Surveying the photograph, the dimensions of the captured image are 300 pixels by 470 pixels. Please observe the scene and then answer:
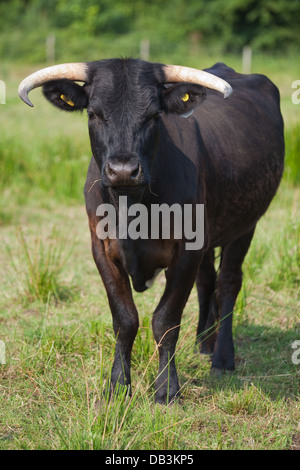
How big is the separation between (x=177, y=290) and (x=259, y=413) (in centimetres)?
77

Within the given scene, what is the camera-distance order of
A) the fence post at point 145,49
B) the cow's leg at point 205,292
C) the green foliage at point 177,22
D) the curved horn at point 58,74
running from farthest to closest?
the green foliage at point 177,22 < the fence post at point 145,49 < the cow's leg at point 205,292 < the curved horn at point 58,74

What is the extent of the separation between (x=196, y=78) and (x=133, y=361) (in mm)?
1661

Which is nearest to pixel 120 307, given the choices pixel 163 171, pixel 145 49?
pixel 163 171

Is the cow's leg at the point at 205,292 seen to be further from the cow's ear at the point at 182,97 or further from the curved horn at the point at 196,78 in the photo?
the curved horn at the point at 196,78

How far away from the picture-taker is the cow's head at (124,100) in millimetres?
3221

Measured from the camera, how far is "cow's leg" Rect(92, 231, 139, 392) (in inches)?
147

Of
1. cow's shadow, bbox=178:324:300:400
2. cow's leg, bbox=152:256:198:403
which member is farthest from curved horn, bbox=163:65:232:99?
cow's shadow, bbox=178:324:300:400

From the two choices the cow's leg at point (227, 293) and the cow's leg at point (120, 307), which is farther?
the cow's leg at point (227, 293)

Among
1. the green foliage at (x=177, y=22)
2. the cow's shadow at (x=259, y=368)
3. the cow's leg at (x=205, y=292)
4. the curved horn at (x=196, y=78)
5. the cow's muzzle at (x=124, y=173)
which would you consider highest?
the green foliage at (x=177, y=22)

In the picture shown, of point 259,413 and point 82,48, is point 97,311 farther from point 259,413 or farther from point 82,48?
point 82,48

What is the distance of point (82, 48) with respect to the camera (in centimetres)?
2992

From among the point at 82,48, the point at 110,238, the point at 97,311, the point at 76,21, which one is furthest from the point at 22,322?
the point at 76,21

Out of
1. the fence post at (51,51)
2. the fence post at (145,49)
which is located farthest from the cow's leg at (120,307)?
the fence post at (51,51)

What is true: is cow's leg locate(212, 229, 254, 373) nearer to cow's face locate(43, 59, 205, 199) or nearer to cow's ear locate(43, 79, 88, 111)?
cow's face locate(43, 59, 205, 199)
